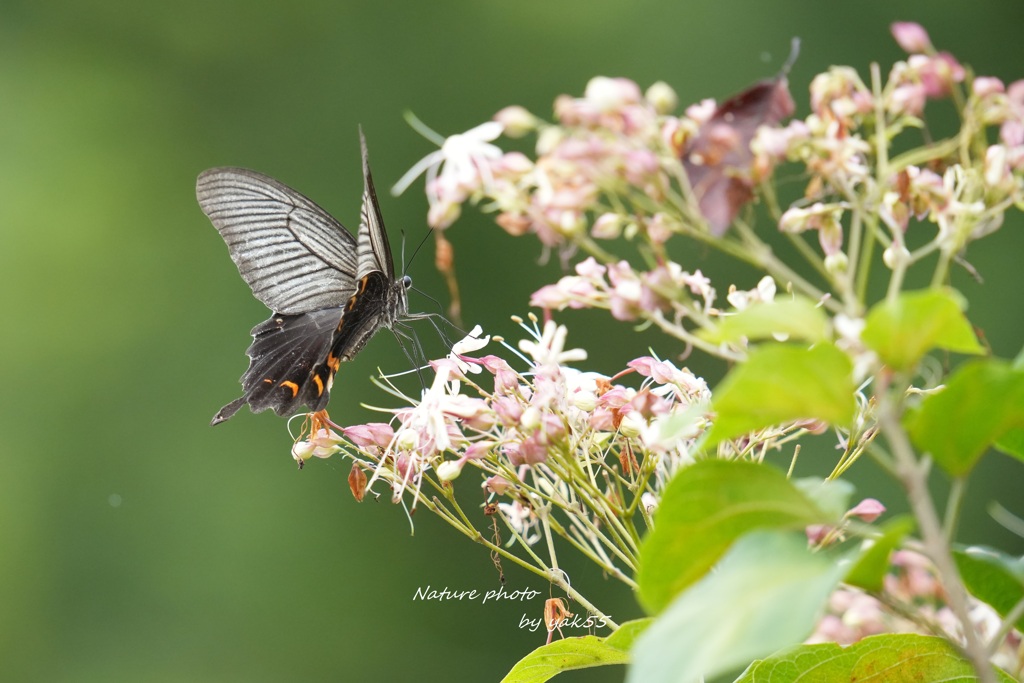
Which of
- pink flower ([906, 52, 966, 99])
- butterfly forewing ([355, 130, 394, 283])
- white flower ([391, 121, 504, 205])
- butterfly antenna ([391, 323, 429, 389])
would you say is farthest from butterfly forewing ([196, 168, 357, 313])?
pink flower ([906, 52, 966, 99])

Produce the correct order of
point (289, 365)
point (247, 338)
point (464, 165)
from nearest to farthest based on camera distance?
point (464, 165)
point (289, 365)
point (247, 338)

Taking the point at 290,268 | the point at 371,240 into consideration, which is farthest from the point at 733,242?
the point at 290,268

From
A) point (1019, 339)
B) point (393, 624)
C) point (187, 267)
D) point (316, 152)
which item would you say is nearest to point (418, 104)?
point (316, 152)

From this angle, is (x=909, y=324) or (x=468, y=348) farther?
(x=468, y=348)

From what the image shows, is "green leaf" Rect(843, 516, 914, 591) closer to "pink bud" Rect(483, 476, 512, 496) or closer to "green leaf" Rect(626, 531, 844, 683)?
"green leaf" Rect(626, 531, 844, 683)

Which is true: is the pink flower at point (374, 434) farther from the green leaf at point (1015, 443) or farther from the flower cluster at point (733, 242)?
the green leaf at point (1015, 443)

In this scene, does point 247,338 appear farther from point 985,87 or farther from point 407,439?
point 985,87
